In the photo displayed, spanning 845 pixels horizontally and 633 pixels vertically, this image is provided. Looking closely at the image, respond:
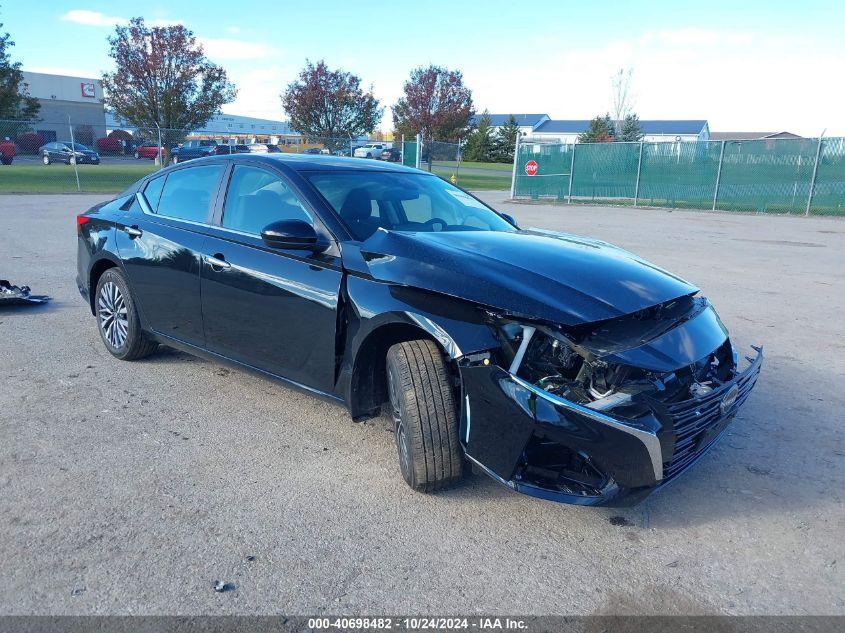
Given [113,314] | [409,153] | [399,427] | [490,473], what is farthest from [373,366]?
[409,153]

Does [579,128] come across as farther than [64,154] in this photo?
Yes

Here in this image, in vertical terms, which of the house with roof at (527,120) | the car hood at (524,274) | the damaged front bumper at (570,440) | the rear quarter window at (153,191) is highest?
the house with roof at (527,120)

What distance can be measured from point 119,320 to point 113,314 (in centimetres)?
10

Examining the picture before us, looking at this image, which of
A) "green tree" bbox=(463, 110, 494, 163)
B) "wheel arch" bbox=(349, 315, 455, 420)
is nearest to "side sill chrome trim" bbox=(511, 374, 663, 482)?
"wheel arch" bbox=(349, 315, 455, 420)

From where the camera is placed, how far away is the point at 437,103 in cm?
5012

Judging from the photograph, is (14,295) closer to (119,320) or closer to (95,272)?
(95,272)

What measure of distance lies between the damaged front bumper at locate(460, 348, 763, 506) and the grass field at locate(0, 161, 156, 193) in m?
23.2

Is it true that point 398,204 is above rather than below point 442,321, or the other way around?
above

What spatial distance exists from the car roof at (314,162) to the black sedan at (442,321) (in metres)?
0.02

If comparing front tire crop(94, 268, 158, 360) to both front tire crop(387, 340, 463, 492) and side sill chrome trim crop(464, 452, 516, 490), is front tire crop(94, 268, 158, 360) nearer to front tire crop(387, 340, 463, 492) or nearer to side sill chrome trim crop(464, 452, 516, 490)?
front tire crop(387, 340, 463, 492)

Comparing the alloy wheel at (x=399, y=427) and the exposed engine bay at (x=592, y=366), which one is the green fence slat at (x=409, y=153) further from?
the exposed engine bay at (x=592, y=366)

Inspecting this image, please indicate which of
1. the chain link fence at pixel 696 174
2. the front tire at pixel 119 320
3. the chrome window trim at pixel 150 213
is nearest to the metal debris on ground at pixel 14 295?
the front tire at pixel 119 320

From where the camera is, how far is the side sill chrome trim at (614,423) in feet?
8.53

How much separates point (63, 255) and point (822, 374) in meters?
9.83
